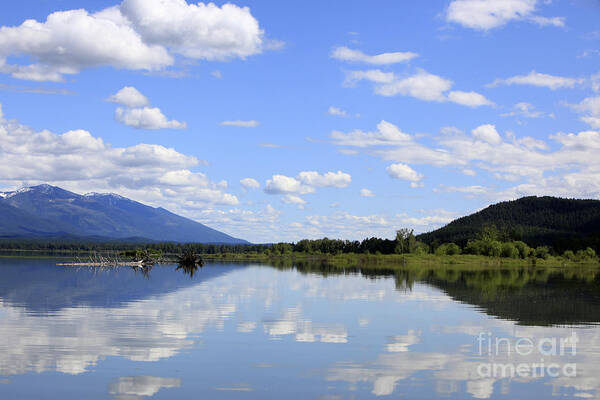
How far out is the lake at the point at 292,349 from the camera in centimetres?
1762

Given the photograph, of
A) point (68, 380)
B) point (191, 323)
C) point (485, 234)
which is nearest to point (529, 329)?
point (191, 323)

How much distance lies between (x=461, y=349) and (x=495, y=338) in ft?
11.4

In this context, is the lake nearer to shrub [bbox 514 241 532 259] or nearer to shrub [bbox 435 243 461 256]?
shrub [bbox 435 243 461 256]

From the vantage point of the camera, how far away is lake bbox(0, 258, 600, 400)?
17.6m

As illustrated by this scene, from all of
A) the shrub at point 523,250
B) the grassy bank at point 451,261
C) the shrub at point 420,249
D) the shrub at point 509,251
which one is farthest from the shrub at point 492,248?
the shrub at point 420,249

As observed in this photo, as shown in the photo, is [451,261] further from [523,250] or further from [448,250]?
[523,250]

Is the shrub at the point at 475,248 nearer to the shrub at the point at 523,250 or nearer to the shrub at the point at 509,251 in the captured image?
the shrub at the point at 509,251

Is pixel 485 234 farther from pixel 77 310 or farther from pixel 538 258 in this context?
pixel 77 310

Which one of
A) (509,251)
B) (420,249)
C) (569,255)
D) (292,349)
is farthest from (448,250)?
(292,349)

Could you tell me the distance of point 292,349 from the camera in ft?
78.5

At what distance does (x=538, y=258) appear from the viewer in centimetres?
17650

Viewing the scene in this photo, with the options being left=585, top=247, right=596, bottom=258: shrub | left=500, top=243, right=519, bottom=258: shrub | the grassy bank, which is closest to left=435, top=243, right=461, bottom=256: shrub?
the grassy bank

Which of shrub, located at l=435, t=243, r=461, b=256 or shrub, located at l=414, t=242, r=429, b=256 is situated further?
shrub, located at l=435, t=243, r=461, b=256

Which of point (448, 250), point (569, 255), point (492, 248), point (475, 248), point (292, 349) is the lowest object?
point (292, 349)
